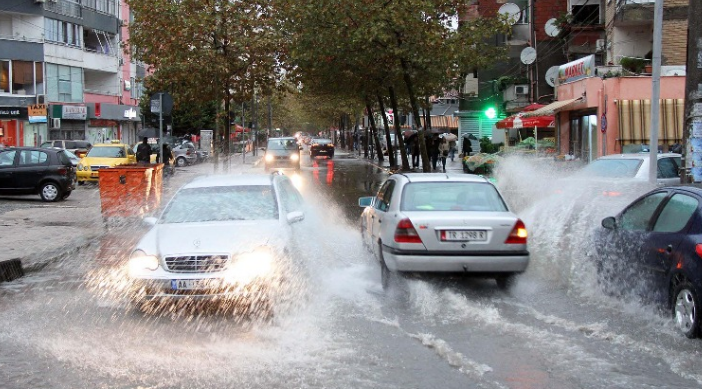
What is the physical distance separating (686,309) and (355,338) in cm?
291

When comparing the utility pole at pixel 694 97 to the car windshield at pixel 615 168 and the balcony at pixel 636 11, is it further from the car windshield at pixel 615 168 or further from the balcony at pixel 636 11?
the balcony at pixel 636 11

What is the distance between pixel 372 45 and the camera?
2519cm

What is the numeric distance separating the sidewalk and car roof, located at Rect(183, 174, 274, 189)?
10.4ft

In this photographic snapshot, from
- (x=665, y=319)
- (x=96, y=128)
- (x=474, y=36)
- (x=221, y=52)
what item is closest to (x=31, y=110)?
(x=96, y=128)

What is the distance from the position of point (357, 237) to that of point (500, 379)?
8405 millimetres

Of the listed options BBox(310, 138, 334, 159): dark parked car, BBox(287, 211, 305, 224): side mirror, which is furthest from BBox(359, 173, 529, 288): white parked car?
BBox(310, 138, 334, 159): dark parked car

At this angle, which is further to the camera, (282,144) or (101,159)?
(282,144)

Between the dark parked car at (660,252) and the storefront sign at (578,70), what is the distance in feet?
59.7

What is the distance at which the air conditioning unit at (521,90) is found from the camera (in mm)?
43375

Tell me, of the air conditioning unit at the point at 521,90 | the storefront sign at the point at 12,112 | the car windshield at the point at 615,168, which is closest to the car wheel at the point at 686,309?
the car windshield at the point at 615,168

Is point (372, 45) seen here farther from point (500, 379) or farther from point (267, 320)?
point (500, 379)

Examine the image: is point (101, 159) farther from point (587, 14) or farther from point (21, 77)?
point (587, 14)

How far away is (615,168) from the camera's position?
14.3 m

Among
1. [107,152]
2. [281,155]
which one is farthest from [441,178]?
[281,155]
